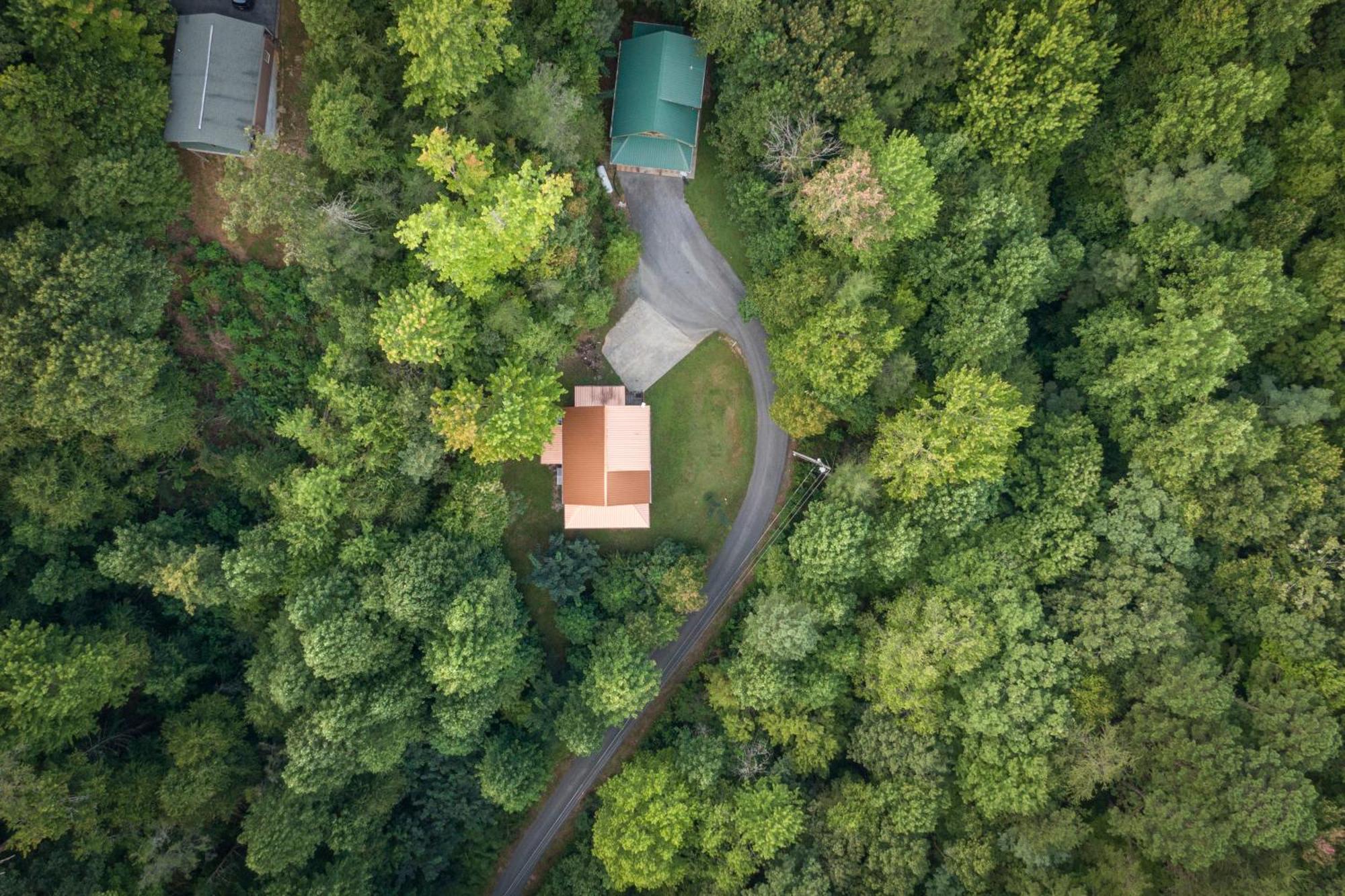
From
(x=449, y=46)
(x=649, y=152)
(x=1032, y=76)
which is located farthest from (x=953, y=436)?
(x=449, y=46)

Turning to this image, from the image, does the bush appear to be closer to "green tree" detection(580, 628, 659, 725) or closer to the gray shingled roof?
the gray shingled roof

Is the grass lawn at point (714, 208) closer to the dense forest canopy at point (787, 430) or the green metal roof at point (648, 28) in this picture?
the dense forest canopy at point (787, 430)

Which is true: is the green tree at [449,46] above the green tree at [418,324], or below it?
above

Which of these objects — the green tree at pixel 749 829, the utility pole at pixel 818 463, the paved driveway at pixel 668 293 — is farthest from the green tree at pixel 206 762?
the utility pole at pixel 818 463

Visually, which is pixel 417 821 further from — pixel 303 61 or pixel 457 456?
pixel 303 61

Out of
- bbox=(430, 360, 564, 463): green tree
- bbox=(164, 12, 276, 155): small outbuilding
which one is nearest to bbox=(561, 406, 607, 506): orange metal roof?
bbox=(430, 360, 564, 463): green tree

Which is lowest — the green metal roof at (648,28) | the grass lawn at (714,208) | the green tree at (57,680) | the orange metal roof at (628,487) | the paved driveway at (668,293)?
the green tree at (57,680)

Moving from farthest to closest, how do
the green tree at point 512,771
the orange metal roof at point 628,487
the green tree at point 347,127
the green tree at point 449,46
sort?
the orange metal roof at point 628,487
the green tree at point 512,771
the green tree at point 347,127
the green tree at point 449,46
